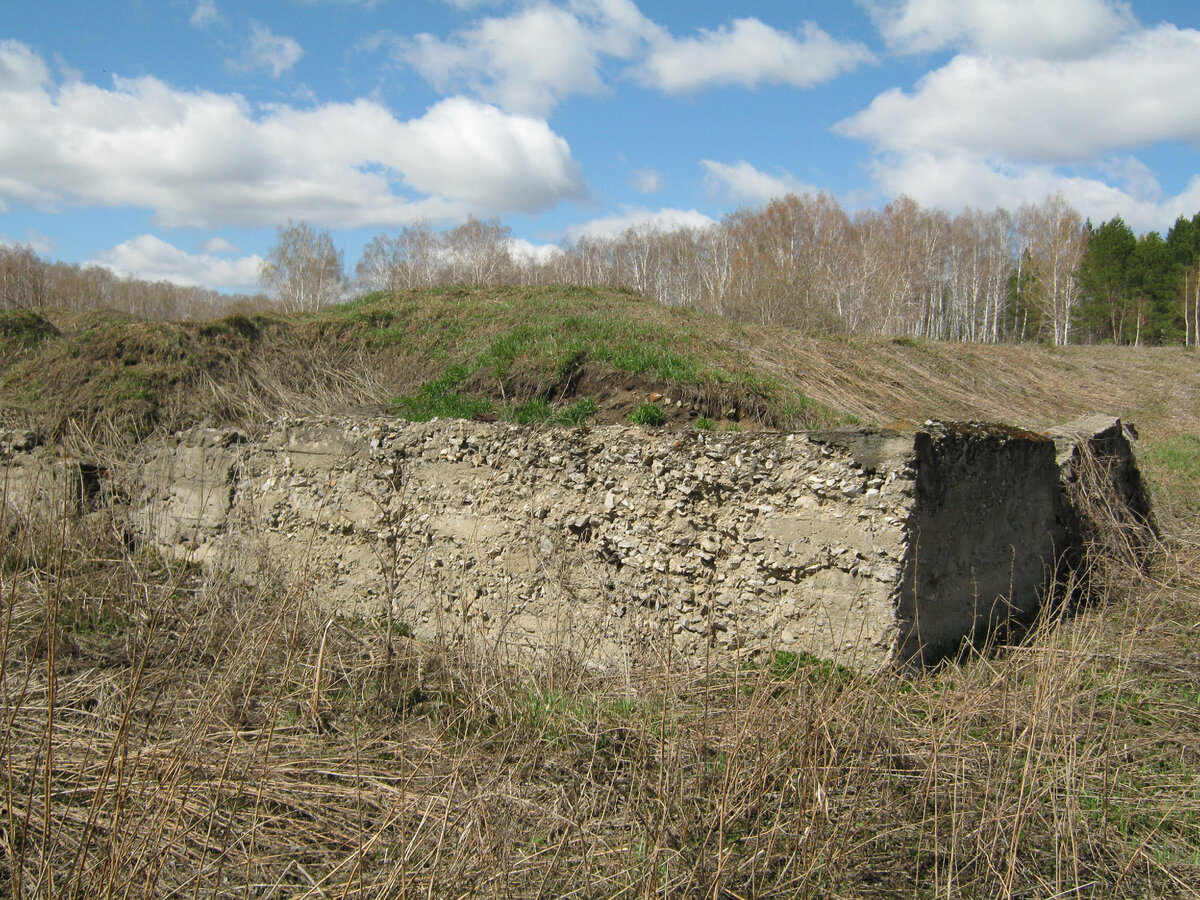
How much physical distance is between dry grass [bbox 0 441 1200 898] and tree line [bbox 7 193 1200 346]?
32877 millimetres

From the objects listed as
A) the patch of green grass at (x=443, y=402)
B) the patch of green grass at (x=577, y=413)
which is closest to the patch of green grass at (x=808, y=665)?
the patch of green grass at (x=577, y=413)

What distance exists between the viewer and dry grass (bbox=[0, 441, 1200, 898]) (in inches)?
104

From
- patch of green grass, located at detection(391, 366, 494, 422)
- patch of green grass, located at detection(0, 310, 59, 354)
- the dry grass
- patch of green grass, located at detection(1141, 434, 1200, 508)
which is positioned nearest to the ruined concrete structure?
the dry grass

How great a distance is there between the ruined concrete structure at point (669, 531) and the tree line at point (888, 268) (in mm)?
30402

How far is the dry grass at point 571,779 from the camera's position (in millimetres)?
2635

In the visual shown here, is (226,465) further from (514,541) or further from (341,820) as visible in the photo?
(341,820)

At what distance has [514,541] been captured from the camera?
224 inches

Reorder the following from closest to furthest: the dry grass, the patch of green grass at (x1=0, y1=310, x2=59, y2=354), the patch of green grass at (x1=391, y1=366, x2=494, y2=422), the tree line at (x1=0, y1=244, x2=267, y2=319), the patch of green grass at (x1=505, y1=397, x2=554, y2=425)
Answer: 1. the dry grass
2. the patch of green grass at (x1=505, y1=397, x2=554, y2=425)
3. the patch of green grass at (x1=391, y1=366, x2=494, y2=422)
4. the patch of green grass at (x1=0, y1=310, x2=59, y2=354)
5. the tree line at (x1=0, y1=244, x2=267, y2=319)

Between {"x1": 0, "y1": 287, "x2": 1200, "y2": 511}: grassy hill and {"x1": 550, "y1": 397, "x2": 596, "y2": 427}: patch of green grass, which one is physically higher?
{"x1": 0, "y1": 287, "x2": 1200, "y2": 511}: grassy hill

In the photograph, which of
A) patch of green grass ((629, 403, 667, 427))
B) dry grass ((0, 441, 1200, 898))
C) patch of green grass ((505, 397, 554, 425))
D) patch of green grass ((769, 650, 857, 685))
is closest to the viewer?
dry grass ((0, 441, 1200, 898))

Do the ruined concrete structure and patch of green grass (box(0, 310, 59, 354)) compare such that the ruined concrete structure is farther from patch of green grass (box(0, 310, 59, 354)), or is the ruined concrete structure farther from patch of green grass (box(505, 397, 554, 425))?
patch of green grass (box(0, 310, 59, 354))

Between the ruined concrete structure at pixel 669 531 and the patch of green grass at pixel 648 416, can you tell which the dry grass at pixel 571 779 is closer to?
the ruined concrete structure at pixel 669 531

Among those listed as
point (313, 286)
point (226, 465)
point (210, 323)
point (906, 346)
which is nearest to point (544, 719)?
point (226, 465)

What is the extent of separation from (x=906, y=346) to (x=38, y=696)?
13.5 meters
